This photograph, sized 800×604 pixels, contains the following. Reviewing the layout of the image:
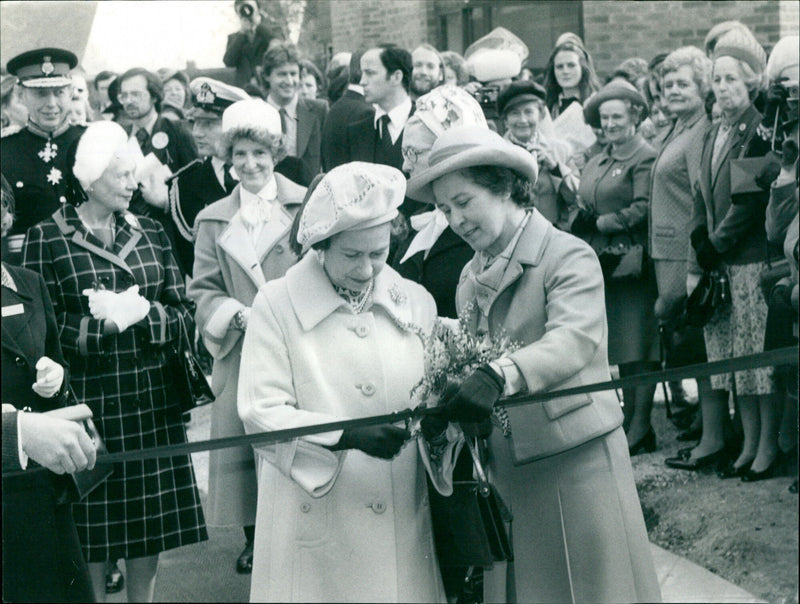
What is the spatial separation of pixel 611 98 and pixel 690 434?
104 centimetres

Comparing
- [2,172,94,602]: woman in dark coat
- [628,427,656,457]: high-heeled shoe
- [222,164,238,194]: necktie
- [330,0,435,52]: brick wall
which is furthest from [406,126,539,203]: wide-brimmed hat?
[2,172,94,602]: woman in dark coat

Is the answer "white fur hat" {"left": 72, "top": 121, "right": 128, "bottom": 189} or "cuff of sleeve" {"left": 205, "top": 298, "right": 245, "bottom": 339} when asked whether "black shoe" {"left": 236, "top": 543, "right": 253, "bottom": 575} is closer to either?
"cuff of sleeve" {"left": 205, "top": 298, "right": 245, "bottom": 339}

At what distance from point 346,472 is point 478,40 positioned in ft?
3.70

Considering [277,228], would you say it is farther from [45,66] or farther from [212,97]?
[45,66]

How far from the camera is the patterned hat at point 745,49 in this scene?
2703 mm

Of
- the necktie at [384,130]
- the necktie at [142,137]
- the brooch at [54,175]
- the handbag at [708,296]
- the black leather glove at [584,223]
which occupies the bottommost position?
the handbag at [708,296]

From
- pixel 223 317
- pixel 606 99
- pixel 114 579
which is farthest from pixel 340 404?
pixel 606 99

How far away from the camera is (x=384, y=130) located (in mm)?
2812

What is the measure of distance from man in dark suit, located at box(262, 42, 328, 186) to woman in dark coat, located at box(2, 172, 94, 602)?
631 mm

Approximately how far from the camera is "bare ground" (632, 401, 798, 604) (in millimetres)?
2646

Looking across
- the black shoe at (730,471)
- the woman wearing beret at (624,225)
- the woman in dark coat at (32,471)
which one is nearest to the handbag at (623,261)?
the woman wearing beret at (624,225)

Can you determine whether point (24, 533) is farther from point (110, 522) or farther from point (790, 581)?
point (790, 581)

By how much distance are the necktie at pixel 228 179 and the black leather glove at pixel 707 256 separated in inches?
42.0

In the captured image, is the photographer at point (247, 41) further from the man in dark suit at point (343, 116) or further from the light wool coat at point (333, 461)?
the light wool coat at point (333, 461)
